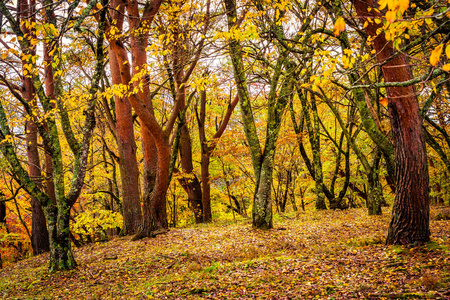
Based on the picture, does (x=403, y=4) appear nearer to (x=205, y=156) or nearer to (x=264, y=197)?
(x=264, y=197)

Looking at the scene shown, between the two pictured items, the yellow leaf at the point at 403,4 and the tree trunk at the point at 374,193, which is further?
the tree trunk at the point at 374,193

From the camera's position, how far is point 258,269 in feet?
16.8

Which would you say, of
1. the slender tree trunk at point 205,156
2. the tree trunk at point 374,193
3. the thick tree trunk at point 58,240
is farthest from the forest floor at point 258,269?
the slender tree trunk at point 205,156

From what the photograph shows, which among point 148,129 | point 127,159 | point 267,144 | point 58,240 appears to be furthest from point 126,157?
point 267,144

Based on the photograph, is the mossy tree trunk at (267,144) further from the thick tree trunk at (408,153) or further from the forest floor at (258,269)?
A: the thick tree trunk at (408,153)

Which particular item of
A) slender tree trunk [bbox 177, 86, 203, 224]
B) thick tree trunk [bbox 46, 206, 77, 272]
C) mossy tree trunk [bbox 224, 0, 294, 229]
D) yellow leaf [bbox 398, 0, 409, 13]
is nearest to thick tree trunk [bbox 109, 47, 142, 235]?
slender tree trunk [bbox 177, 86, 203, 224]

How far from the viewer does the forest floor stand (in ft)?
12.8

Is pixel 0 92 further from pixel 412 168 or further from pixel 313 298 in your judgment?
pixel 412 168

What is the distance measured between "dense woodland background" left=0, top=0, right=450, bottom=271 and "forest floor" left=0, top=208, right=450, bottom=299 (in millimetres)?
656

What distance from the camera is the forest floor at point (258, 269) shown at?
3.90m

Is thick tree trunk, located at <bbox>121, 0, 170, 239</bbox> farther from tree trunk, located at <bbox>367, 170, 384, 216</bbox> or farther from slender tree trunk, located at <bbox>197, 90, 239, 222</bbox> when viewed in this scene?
tree trunk, located at <bbox>367, 170, 384, 216</bbox>

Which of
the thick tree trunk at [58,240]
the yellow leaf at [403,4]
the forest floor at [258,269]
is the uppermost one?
the yellow leaf at [403,4]

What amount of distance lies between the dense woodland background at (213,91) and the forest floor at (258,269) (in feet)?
2.15

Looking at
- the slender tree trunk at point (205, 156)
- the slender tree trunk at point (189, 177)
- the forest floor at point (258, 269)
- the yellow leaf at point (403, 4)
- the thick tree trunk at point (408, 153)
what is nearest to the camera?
the yellow leaf at point (403, 4)
